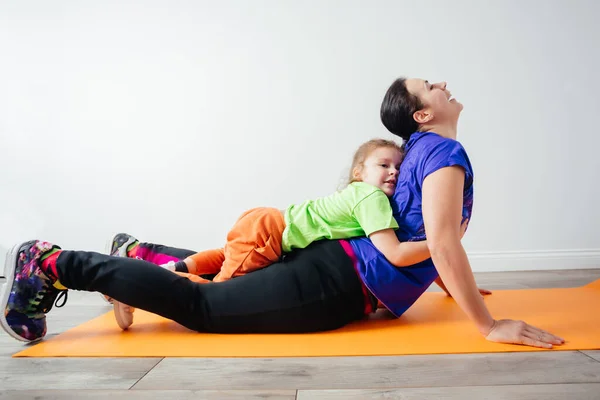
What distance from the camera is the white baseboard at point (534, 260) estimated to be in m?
3.39

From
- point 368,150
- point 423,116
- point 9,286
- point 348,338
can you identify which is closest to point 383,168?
point 368,150

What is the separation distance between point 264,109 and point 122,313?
2.09 m

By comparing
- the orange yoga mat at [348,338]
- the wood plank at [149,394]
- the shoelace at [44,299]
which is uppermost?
the shoelace at [44,299]

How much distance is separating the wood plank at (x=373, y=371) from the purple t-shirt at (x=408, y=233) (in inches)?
11.6

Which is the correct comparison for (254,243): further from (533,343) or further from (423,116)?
(533,343)

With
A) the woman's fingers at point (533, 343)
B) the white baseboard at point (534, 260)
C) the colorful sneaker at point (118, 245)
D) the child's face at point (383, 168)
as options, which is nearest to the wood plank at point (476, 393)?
the woman's fingers at point (533, 343)

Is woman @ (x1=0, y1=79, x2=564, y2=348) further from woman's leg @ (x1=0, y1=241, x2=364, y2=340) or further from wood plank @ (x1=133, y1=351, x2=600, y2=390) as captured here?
wood plank @ (x1=133, y1=351, x2=600, y2=390)

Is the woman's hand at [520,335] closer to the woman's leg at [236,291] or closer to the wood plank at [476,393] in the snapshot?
the wood plank at [476,393]

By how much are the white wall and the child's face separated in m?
1.66

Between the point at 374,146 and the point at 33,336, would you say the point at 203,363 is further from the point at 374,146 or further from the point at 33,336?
the point at 374,146

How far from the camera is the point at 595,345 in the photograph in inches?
54.2

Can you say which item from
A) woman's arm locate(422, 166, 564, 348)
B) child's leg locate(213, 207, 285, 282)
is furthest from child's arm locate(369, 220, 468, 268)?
child's leg locate(213, 207, 285, 282)

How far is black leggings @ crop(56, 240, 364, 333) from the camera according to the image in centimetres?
151

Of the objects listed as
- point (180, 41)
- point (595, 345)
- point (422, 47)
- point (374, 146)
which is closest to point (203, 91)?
point (180, 41)
